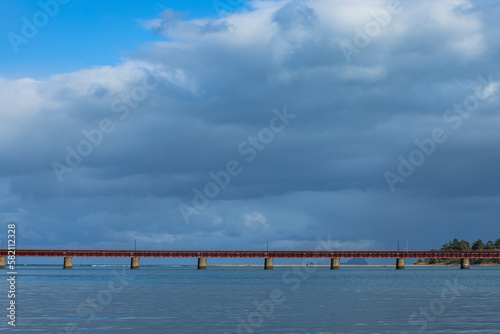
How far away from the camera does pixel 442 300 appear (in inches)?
2472

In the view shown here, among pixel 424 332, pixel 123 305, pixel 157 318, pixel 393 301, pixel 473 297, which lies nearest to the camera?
pixel 424 332

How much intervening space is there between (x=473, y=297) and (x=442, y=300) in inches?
234

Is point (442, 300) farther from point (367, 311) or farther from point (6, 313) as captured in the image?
point (6, 313)

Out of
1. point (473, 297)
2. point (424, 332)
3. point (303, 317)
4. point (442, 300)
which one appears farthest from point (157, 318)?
point (473, 297)

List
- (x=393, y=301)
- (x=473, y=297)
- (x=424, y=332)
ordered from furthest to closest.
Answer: (x=473, y=297) → (x=393, y=301) → (x=424, y=332)

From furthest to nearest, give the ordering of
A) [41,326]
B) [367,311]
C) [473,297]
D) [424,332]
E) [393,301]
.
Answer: [473,297] → [393,301] → [367,311] → [41,326] → [424,332]

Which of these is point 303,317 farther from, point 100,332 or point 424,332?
point 100,332

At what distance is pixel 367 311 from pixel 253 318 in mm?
10469

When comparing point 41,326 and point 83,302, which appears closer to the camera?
point 41,326

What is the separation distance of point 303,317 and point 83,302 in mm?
23346

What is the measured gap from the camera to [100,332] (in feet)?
128

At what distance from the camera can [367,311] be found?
5209 centimetres

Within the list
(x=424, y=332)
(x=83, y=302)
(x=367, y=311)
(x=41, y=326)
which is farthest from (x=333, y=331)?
(x=83, y=302)

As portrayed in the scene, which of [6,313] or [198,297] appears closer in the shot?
[6,313]
